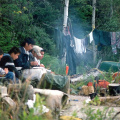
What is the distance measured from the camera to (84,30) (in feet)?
73.2

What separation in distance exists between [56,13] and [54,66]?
19.7 ft

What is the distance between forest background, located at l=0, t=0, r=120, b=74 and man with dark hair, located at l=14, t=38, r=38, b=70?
401cm

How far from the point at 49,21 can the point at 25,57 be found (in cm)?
1245

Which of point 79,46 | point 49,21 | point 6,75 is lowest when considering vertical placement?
point 6,75

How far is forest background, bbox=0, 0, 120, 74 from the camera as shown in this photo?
14469 millimetres

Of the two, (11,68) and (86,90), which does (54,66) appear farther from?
(11,68)

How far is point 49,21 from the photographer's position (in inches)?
776

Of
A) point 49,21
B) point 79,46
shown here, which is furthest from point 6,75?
point 49,21

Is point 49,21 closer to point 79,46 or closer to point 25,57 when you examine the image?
point 79,46

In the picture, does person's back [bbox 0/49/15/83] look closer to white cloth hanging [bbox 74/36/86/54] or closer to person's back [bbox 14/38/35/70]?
person's back [bbox 14/38/35/70]

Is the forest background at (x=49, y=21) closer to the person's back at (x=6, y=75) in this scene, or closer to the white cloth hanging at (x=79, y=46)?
the white cloth hanging at (x=79, y=46)

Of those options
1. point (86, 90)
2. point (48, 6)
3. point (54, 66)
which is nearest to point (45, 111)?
point (86, 90)

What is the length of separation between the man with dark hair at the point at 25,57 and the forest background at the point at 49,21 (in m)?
4.01

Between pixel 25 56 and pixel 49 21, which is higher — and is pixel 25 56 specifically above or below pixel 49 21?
below
